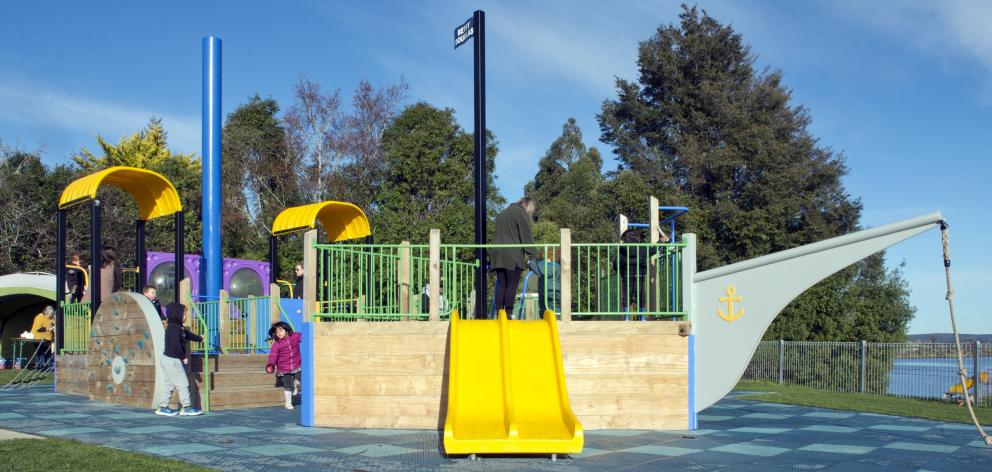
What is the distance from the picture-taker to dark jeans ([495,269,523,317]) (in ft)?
36.8

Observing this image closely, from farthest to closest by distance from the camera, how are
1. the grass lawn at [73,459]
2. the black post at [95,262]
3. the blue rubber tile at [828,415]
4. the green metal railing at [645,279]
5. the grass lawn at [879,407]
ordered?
1. the black post at [95,262]
2. the grass lawn at [879,407]
3. the blue rubber tile at [828,415]
4. the green metal railing at [645,279]
5. the grass lawn at [73,459]

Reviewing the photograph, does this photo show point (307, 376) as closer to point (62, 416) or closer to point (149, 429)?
point (149, 429)

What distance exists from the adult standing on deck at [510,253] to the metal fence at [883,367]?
11.6 metres

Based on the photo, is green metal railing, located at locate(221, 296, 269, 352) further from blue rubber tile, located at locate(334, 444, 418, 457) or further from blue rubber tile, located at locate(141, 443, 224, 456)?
blue rubber tile, located at locate(334, 444, 418, 457)

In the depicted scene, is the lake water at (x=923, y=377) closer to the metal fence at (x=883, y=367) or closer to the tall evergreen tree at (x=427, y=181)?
the metal fence at (x=883, y=367)

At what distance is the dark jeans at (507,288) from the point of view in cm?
1122

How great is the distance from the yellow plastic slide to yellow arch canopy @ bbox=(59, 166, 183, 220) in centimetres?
848

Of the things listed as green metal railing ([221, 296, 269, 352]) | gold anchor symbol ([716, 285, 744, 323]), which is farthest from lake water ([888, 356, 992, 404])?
green metal railing ([221, 296, 269, 352])

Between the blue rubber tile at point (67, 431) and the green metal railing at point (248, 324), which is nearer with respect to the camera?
the blue rubber tile at point (67, 431)

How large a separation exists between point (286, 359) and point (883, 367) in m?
16.7

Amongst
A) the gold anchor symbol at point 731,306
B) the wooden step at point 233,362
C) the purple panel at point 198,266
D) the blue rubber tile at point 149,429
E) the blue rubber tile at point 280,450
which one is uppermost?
the purple panel at point 198,266

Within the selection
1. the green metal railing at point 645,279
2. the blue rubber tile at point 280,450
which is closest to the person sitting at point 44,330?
the blue rubber tile at point 280,450

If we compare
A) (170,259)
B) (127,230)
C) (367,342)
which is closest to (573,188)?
(127,230)

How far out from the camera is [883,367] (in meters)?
22.3
